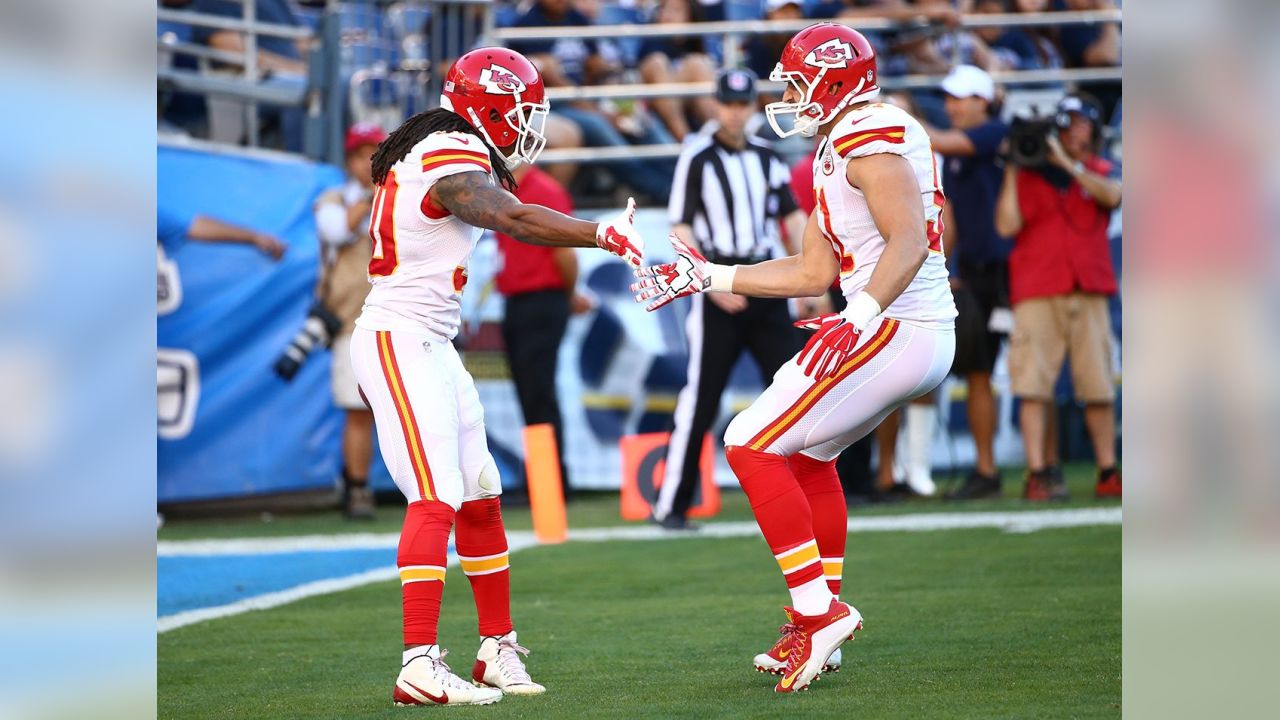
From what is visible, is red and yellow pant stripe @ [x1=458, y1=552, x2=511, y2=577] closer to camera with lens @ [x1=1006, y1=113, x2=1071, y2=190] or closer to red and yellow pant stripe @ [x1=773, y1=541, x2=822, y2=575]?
red and yellow pant stripe @ [x1=773, y1=541, x2=822, y2=575]

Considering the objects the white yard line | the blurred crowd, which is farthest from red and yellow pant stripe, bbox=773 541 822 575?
the blurred crowd

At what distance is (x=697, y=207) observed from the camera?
8180 mm

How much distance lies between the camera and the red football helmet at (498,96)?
4.43 metres

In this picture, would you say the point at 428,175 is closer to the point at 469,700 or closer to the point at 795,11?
the point at 469,700

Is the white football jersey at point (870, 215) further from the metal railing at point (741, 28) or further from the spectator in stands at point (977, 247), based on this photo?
the metal railing at point (741, 28)

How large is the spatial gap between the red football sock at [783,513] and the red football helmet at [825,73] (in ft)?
3.15

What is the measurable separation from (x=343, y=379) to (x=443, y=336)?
4728 mm

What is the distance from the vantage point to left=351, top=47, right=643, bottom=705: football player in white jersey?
4242 millimetres

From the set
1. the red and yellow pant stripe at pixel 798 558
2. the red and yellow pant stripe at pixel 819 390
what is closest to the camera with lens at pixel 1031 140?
the red and yellow pant stripe at pixel 819 390

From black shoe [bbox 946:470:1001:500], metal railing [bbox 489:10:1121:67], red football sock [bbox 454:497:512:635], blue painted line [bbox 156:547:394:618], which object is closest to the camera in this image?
red football sock [bbox 454:497:512:635]

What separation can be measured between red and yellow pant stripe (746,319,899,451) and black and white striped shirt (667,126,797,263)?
3716mm

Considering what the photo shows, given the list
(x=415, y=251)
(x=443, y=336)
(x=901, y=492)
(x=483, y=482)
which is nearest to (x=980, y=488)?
(x=901, y=492)

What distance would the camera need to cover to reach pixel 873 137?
4.37 metres

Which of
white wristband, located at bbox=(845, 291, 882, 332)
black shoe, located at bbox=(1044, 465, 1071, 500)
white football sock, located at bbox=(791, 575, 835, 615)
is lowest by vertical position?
black shoe, located at bbox=(1044, 465, 1071, 500)
